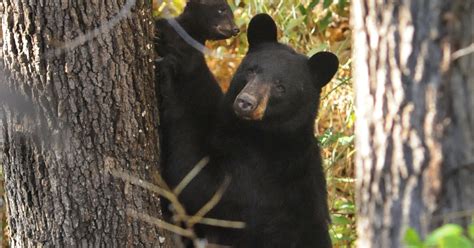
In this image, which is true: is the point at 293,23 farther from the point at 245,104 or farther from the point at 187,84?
the point at 245,104

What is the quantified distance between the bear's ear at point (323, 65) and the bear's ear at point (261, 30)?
0.37 metres

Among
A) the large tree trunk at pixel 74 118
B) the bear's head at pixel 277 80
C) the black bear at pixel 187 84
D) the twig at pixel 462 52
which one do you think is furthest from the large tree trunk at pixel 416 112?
the black bear at pixel 187 84

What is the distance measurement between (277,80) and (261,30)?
53 centimetres

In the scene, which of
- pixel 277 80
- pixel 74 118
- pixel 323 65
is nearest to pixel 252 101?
pixel 277 80

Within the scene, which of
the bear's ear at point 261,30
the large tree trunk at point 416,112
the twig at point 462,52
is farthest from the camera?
the bear's ear at point 261,30

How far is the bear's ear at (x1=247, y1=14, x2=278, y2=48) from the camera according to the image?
5773mm

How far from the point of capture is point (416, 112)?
311 centimetres

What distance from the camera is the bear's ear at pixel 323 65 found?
5.67 metres

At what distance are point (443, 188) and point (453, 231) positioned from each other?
743 millimetres

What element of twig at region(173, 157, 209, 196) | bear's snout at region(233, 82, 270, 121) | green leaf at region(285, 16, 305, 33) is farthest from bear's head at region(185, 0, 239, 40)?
green leaf at region(285, 16, 305, 33)

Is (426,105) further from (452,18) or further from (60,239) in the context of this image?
(60,239)

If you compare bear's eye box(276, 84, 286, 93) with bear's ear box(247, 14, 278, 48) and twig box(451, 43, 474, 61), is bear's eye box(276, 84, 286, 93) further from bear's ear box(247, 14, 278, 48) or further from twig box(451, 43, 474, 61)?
twig box(451, 43, 474, 61)

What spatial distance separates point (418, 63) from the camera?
3.08 meters

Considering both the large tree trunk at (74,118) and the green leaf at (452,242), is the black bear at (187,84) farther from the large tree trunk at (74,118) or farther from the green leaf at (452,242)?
the green leaf at (452,242)
